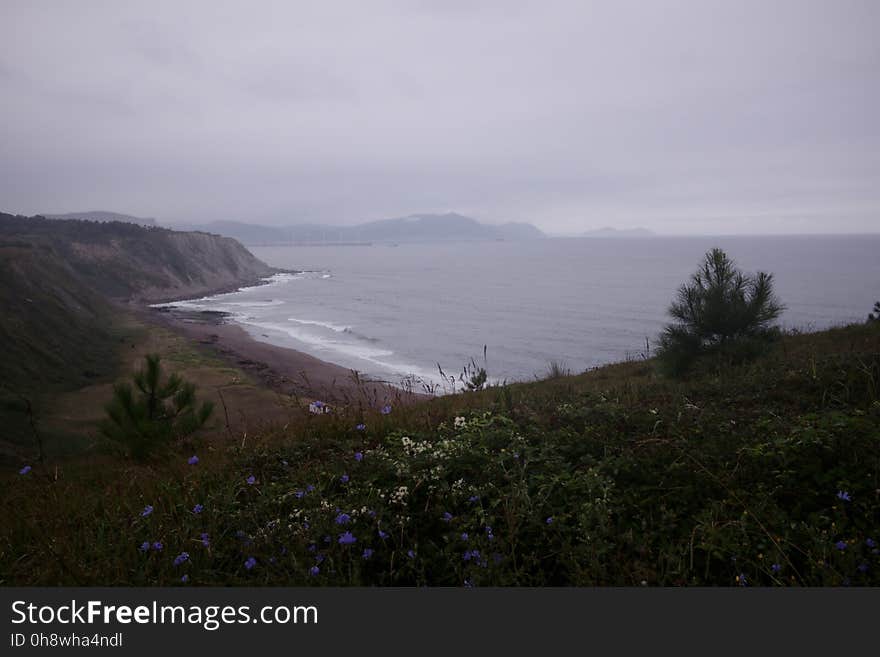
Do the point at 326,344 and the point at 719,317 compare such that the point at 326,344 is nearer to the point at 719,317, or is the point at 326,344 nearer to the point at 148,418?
the point at 148,418

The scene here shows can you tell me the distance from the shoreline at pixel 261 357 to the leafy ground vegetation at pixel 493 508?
15.8 meters

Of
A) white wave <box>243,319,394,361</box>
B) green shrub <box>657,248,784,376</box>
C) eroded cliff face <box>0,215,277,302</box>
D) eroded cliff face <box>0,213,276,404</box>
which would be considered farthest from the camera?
eroded cliff face <box>0,215,277,302</box>

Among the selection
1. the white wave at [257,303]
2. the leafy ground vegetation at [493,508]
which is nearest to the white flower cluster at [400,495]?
the leafy ground vegetation at [493,508]

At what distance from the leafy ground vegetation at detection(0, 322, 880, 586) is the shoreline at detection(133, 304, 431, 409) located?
621 inches

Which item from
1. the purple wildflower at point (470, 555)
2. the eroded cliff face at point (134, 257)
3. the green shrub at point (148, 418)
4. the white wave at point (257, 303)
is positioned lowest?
the white wave at point (257, 303)

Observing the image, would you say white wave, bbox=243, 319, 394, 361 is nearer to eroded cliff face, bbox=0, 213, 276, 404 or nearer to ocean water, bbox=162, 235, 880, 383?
ocean water, bbox=162, 235, 880, 383

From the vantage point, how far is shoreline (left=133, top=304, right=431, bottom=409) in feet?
81.5

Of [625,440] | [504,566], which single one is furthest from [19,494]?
[625,440]

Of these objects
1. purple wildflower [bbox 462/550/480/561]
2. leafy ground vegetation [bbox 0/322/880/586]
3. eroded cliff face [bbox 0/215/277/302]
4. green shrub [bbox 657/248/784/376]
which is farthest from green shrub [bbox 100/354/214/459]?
eroded cliff face [bbox 0/215/277/302]

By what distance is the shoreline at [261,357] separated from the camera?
2484 cm

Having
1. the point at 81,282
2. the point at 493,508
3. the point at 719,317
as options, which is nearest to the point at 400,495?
the point at 493,508

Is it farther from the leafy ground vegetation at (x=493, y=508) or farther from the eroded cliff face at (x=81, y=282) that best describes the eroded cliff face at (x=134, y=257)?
the leafy ground vegetation at (x=493, y=508)

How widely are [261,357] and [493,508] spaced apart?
106 feet

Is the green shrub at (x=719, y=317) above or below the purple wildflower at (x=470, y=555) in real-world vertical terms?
above
